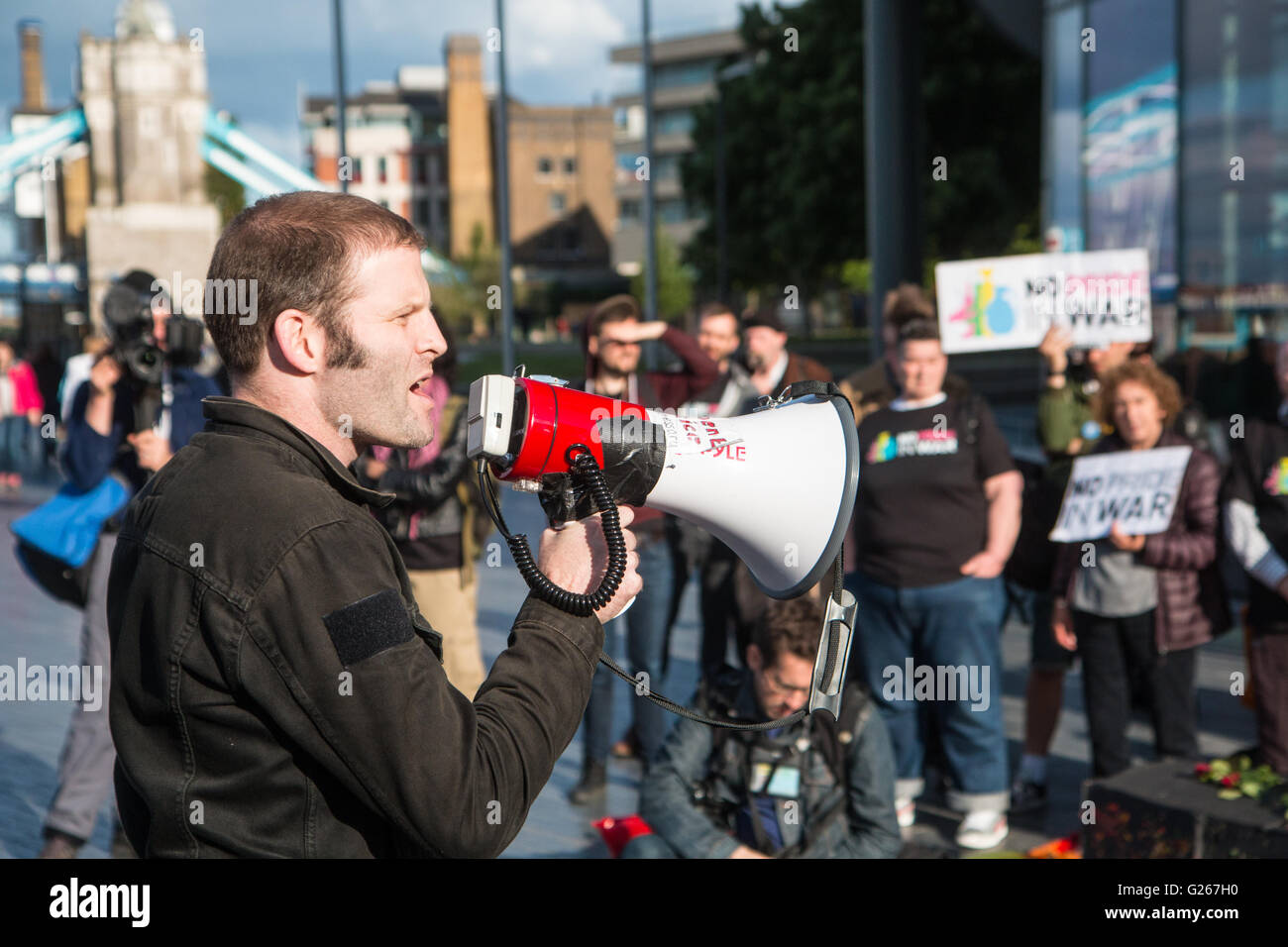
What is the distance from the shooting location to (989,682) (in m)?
4.93

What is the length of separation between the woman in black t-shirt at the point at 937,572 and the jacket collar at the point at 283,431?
11.9 feet

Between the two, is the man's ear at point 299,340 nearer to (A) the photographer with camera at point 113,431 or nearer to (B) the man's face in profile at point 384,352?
(B) the man's face in profile at point 384,352

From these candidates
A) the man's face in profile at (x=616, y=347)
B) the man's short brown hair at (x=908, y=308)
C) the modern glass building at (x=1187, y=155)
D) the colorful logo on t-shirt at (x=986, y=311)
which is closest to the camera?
the man's short brown hair at (x=908, y=308)

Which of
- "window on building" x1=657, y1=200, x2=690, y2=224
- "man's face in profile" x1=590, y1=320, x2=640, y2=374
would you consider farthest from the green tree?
"man's face in profile" x1=590, y1=320, x2=640, y2=374

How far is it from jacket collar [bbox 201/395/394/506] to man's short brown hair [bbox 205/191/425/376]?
7cm

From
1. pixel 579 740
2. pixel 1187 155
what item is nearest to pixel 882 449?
pixel 579 740

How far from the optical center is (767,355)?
20.4ft

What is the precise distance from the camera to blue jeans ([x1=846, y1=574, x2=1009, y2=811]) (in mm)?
4922

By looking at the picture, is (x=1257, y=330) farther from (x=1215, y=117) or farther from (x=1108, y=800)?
(x=1108, y=800)

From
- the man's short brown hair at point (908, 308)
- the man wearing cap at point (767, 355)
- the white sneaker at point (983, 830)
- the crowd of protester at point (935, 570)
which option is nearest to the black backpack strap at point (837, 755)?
the crowd of protester at point (935, 570)

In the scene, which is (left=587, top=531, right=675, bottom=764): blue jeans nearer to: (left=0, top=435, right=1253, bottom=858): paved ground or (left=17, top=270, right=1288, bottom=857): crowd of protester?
(left=17, top=270, right=1288, bottom=857): crowd of protester

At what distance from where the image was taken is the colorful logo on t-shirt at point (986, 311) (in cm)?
627

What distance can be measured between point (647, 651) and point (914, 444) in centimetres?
142
